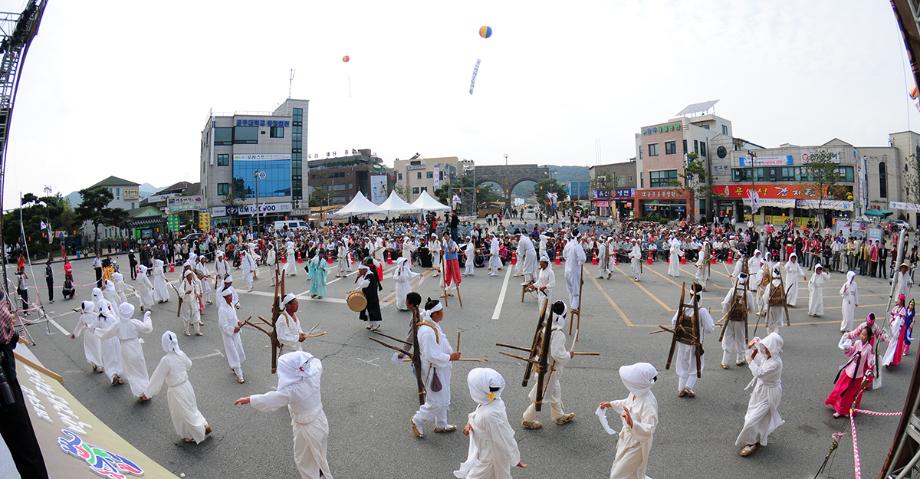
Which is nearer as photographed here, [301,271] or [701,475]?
[701,475]

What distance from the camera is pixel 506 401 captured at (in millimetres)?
7121

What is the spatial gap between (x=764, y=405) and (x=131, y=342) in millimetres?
8865

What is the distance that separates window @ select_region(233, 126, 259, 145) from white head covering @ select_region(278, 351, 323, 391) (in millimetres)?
54077

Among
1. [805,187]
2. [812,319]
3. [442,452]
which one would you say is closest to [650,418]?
[442,452]

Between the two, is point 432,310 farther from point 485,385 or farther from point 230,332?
point 230,332

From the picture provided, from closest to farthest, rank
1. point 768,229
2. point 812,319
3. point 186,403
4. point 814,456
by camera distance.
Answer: point 814,456
point 186,403
point 812,319
point 768,229

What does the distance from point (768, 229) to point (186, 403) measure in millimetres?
28267

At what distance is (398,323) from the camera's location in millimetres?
11844

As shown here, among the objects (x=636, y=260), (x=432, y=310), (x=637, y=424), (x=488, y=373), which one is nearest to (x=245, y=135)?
(x=636, y=260)

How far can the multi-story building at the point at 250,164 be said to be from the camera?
5250cm

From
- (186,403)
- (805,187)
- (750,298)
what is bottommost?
(186,403)

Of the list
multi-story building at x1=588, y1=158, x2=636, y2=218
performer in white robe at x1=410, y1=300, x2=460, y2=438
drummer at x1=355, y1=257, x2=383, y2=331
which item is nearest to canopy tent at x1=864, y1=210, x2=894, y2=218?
multi-story building at x1=588, y1=158, x2=636, y2=218

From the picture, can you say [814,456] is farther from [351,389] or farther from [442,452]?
[351,389]

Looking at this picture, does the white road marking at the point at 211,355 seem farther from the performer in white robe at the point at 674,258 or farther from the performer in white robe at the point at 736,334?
the performer in white robe at the point at 674,258
